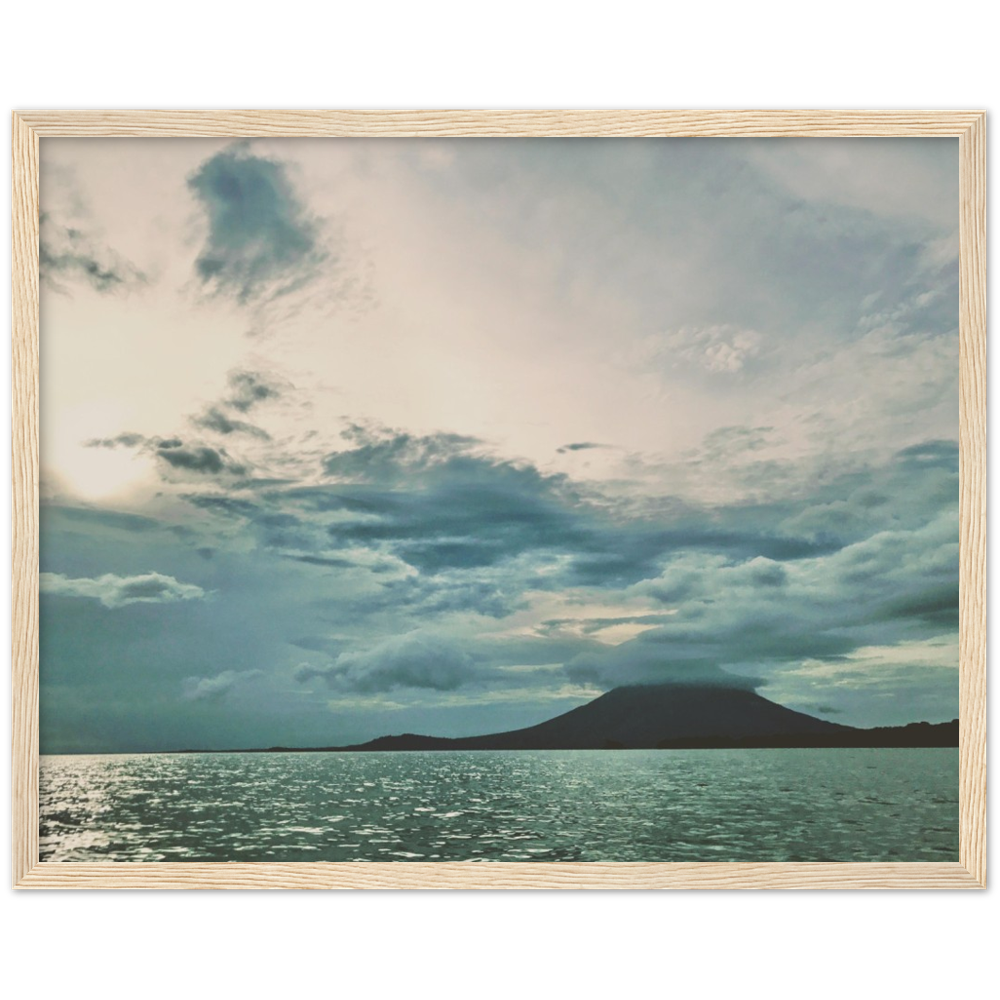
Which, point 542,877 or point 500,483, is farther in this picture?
point 500,483

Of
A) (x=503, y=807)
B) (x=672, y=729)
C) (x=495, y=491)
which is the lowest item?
(x=503, y=807)

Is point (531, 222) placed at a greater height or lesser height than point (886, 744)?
greater

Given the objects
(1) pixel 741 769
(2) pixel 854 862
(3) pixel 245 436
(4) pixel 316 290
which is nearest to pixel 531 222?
(4) pixel 316 290

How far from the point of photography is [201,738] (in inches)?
153

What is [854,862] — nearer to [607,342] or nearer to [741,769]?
[741,769]

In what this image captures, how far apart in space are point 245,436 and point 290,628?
734mm

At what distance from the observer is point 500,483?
3.94 m

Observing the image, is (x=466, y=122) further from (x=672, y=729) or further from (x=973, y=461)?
→ (x=672, y=729)

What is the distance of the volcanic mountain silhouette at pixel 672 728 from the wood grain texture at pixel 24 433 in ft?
3.95

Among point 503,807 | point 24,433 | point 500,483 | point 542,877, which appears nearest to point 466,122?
point 500,483

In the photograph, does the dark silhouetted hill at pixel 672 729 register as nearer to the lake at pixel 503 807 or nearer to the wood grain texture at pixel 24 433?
the lake at pixel 503 807

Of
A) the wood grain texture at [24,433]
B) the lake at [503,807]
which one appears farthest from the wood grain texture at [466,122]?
the lake at [503,807]

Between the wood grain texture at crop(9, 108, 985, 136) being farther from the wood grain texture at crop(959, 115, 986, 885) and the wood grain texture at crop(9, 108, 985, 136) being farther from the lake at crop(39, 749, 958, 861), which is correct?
the lake at crop(39, 749, 958, 861)

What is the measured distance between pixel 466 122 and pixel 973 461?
2.21 meters
